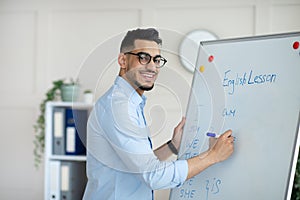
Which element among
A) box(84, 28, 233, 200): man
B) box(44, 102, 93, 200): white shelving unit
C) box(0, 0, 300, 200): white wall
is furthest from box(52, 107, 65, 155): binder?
box(84, 28, 233, 200): man

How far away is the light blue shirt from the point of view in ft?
4.98

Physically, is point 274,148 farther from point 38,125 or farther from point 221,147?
point 38,125

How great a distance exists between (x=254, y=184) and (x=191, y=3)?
2067mm

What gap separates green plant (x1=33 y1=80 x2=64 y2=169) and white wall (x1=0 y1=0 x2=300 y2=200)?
3.0 inches

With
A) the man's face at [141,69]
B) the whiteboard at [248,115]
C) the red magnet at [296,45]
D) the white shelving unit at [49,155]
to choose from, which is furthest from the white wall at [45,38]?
the man's face at [141,69]

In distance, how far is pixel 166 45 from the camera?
4.99 feet

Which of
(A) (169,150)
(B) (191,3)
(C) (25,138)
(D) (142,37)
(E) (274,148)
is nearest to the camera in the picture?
(D) (142,37)

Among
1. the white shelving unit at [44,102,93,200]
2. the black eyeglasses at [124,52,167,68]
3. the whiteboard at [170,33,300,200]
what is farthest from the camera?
the white shelving unit at [44,102,93,200]

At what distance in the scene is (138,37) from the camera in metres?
1.48

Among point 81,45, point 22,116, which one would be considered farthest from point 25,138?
point 81,45

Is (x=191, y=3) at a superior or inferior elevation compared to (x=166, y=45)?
superior

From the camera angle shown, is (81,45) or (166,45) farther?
(81,45)

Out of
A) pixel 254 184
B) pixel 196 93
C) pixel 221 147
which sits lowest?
pixel 254 184

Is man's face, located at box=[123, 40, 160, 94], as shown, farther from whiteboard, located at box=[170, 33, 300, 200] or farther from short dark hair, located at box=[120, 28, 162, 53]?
whiteboard, located at box=[170, 33, 300, 200]
